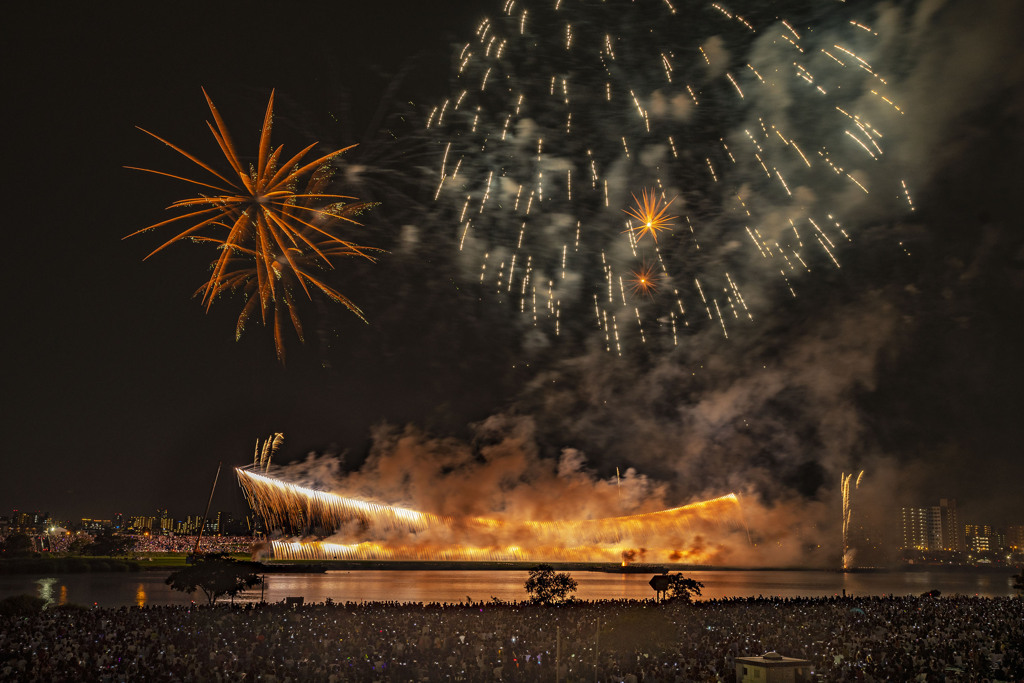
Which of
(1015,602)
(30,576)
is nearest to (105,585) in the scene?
(30,576)

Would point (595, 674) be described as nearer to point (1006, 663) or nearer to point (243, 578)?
point (1006, 663)

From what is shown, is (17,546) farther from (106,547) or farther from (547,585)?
(547,585)

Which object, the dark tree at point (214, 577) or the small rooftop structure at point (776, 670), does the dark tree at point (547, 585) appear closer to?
the dark tree at point (214, 577)

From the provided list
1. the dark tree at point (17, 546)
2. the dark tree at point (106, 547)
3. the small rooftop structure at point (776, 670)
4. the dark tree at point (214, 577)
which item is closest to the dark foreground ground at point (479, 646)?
the small rooftop structure at point (776, 670)

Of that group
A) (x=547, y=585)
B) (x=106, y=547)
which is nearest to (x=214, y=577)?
(x=547, y=585)

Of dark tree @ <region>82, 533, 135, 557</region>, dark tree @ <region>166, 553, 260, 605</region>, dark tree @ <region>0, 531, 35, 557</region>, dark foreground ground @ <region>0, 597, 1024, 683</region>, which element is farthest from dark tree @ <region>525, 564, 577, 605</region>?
dark tree @ <region>82, 533, 135, 557</region>
